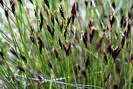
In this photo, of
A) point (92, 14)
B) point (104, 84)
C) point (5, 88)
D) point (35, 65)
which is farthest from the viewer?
point (92, 14)

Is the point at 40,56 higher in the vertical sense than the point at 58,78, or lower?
higher

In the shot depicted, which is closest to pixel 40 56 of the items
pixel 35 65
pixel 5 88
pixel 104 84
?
pixel 35 65

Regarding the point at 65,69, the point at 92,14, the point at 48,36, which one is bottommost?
the point at 65,69

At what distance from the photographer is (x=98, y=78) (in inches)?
61.6

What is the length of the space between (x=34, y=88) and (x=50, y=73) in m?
0.14

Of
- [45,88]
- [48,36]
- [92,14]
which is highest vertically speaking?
[92,14]

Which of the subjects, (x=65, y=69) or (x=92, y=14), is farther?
(x=92, y=14)

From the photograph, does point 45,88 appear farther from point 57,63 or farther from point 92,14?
point 92,14

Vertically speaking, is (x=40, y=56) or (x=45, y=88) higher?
(x=40, y=56)

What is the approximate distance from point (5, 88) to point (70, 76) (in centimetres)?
38

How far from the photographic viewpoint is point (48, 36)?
1.69m

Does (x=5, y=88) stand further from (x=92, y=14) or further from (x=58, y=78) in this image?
(x=92, y=14)

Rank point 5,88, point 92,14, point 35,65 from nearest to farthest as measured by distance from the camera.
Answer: point 5,88 < point 35,65 < point 92,14

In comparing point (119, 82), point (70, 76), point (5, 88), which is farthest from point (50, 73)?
point (119, 82)
